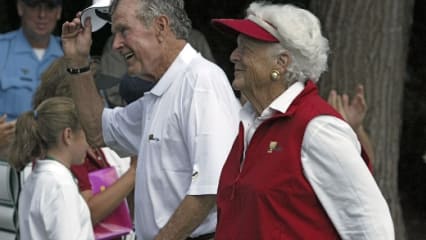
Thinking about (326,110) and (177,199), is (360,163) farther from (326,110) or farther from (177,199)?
(177,199)

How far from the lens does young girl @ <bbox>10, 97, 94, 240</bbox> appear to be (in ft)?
18.5

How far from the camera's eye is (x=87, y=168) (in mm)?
6496

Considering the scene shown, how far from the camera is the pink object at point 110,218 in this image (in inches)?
249

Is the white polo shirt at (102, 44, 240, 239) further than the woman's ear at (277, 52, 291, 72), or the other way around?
the white polo shirt at (102, 44, 240, 239)

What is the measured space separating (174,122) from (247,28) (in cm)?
75

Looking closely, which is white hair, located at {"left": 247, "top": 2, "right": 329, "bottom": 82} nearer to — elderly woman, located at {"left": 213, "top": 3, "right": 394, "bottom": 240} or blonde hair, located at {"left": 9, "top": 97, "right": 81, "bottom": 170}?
elderly woman, located at {"left": 213, "top": 3, "right": 394, "bottom": 240}

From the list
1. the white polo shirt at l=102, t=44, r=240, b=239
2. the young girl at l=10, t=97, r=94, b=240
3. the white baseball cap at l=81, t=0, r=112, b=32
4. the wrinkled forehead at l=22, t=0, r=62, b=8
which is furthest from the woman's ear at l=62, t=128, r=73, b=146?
the wrinkled forehead at l=22, t=0, r=62, b=8

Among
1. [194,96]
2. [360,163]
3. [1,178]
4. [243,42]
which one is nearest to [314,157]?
[360,163]

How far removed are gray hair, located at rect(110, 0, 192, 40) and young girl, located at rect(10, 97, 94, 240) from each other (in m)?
1.01

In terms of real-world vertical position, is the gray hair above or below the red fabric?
above

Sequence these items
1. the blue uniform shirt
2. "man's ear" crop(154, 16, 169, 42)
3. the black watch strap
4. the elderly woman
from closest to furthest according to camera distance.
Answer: the elderly woman → "man's ear" crop(154, 16, 169, 42) → the black watch strap → the blue uniform shirt

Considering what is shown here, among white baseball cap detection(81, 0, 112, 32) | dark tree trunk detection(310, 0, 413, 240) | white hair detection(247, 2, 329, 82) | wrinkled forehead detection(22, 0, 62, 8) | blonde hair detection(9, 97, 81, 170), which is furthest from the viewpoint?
wrinkled forehead detection(22, 0, 62, 8)

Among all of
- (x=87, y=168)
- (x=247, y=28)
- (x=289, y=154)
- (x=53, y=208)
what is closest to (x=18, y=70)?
(x=87, y=168)

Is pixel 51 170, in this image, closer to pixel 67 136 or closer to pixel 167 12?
pixel 67 136
